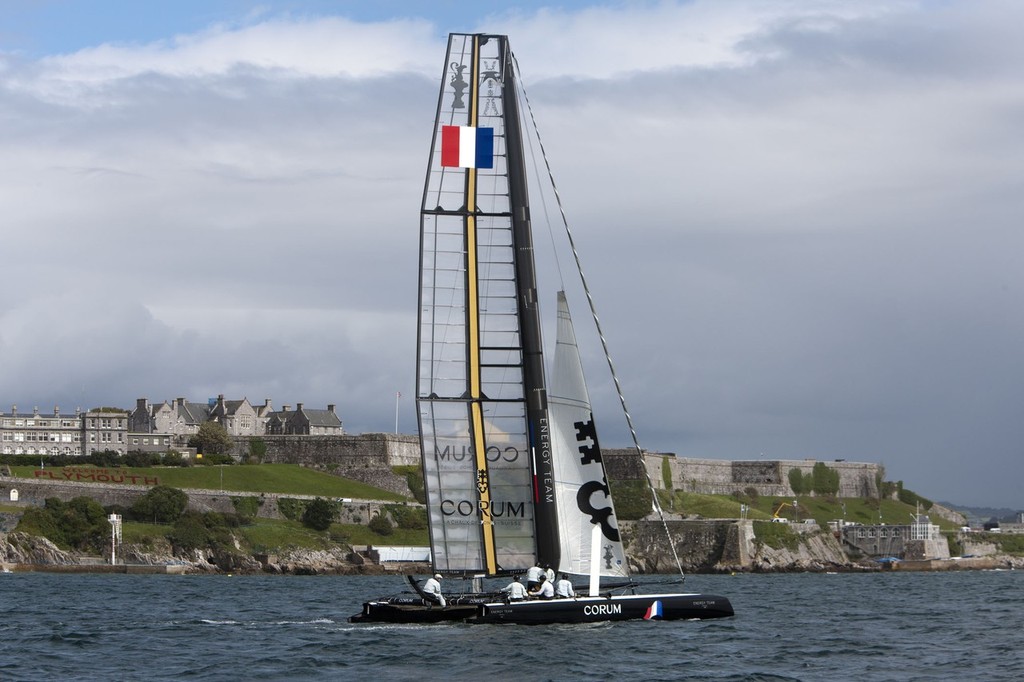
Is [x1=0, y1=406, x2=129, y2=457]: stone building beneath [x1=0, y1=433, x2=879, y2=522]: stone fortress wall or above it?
above

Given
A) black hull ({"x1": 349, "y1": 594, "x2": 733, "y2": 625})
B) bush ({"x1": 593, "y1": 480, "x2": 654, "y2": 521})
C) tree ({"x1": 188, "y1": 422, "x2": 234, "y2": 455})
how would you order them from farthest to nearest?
tree ({"x1": 188, "y1": 422, "x2": 234, "y2": 455})
bush ({"x1": 593, "y1": 480, "x2": 654, "y2": 521})
black hull ({"x1": 349, "y1": 594, "x2": 733, "y2": 625})

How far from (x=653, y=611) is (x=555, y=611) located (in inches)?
84.4

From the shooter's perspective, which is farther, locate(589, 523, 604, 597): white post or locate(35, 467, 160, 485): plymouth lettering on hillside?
locate(35, 467, 160, 485): plymouth lettering on hillside

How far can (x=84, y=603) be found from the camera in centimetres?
4338

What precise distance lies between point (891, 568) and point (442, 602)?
78.6 meters

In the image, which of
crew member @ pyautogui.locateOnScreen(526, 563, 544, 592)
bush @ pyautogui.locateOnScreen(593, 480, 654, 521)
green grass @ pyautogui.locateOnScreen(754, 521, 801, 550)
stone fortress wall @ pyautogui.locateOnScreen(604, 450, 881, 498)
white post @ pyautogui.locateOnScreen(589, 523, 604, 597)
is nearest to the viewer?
crew member @ pyautogui.locateOnScreen(526, 563, 544, 592)

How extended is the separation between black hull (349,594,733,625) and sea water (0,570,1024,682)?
0.27 meters

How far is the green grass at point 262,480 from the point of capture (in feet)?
320

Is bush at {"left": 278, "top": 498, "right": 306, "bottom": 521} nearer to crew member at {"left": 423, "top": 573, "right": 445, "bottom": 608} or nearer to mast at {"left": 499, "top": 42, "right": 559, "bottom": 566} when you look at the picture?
mast at {"left": 499, "top": 42, "right": 559, "bottom": 566}

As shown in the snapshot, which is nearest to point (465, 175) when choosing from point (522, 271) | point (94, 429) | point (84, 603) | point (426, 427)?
point (522, 271)

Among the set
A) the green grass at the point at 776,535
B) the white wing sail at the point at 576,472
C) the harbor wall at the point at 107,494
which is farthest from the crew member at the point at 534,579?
the green grass at the point at 776,535

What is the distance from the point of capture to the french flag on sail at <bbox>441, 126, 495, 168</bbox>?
28.4 m

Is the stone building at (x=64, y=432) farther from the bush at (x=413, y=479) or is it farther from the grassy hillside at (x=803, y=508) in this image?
the grassy hillside at (x=803, y=508)

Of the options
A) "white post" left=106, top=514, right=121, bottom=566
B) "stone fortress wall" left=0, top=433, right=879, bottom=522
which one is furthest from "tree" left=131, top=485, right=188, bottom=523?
"white post" left=106, top=514, right=121, bottom=566
